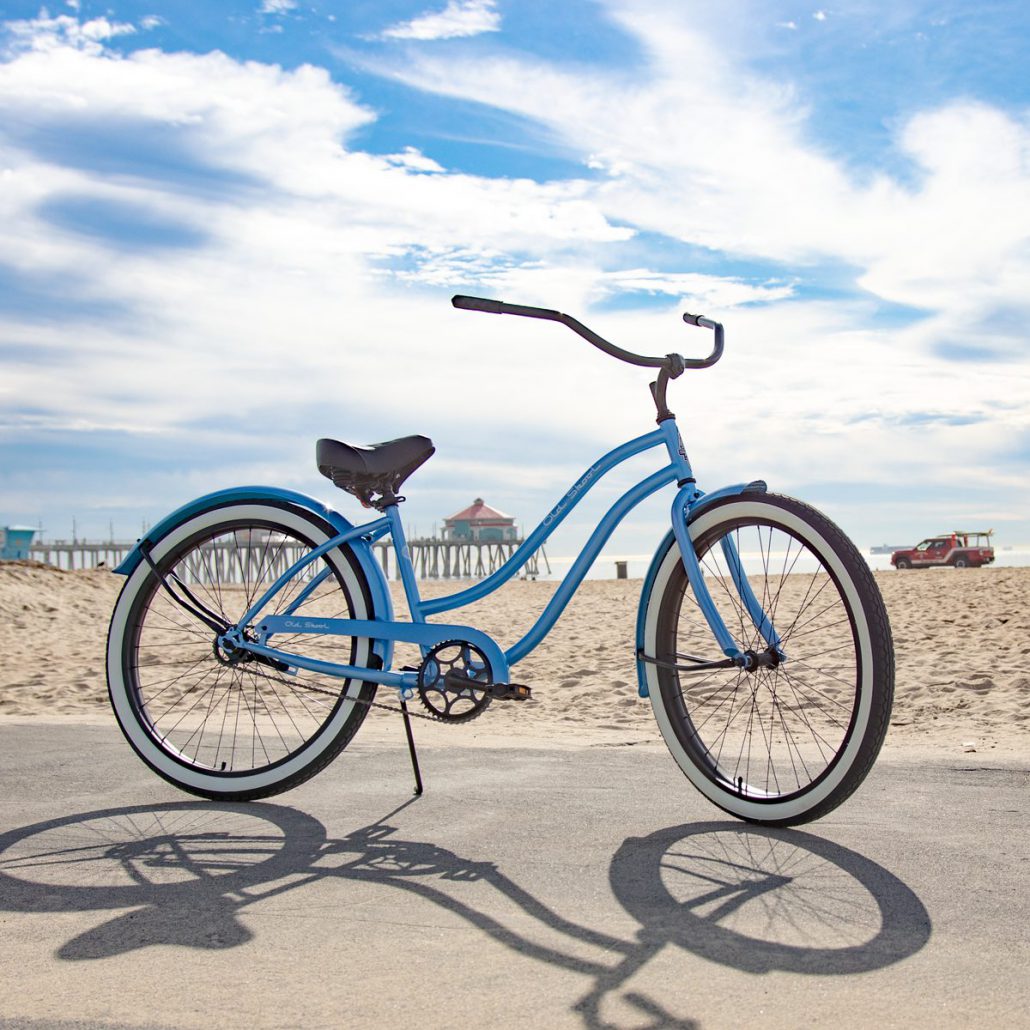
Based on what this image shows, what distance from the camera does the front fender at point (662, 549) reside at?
3311mm

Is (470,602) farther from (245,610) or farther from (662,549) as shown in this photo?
(245,610)

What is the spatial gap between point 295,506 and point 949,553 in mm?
37482

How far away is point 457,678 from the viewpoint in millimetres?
3402

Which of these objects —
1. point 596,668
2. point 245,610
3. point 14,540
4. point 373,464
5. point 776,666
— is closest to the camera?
point 776,666

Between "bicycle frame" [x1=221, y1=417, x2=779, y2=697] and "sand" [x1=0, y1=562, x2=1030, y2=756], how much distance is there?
5.18 feet

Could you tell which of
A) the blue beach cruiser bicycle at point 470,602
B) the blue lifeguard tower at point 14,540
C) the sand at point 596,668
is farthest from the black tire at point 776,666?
the blue lifeguard tower at point 14,540

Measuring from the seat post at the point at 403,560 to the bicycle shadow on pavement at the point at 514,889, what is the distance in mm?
700

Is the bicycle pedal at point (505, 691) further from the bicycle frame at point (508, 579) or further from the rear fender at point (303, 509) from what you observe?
the rear fender at point (303, 509)

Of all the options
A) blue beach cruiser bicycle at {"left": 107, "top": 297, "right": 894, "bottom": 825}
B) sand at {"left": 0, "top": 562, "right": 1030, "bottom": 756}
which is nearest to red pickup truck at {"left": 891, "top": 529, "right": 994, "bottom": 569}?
sand at {"left": 0, "top": 562, "right": 1030, "bottom": 756}

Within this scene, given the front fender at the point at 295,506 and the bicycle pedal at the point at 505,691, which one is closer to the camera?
the bicycle pedal at the point at 505,691

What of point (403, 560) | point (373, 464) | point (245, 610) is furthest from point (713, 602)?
point (245, 610)

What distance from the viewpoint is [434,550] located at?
79.2 m

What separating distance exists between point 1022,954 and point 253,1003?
1532mm

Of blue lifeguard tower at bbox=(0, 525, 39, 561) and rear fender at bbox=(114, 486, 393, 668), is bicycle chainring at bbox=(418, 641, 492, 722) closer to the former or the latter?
rear fender at bbox=(114, 486, 393, 668)
